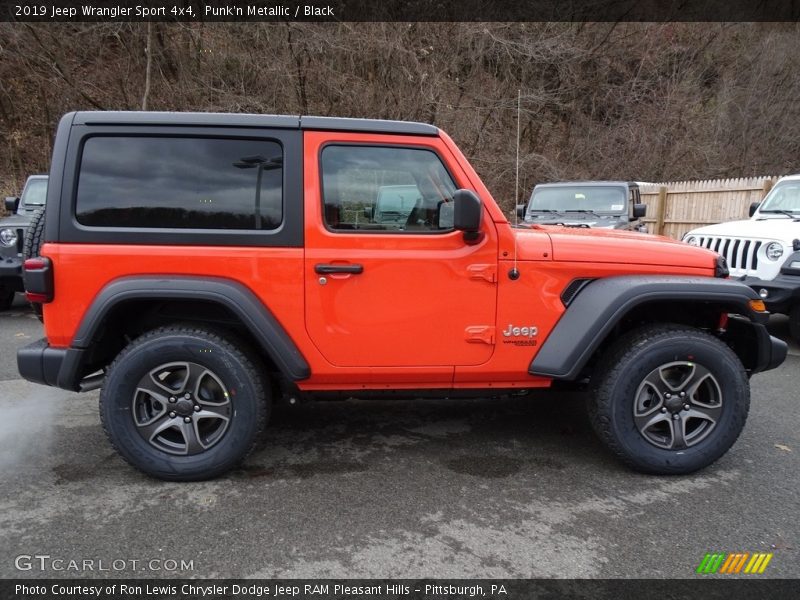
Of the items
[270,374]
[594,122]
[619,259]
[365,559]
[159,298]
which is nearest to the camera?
[365,559]

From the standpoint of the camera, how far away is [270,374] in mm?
3334

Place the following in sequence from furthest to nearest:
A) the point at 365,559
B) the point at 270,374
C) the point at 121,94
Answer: the point at 121,94
the point at 270,374
the point at 365,559

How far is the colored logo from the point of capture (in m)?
2.35

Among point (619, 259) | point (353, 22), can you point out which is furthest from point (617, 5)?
point (619, 259)

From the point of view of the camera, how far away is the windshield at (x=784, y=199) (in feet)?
22.0

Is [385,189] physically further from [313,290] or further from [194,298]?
[194,298]

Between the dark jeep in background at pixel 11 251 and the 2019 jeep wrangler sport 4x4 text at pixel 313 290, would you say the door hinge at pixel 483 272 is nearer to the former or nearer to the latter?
the 2019 jeep wrangler sport 4x4 text at pixel 313 290

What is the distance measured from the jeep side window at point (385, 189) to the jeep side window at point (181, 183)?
12.2 inches

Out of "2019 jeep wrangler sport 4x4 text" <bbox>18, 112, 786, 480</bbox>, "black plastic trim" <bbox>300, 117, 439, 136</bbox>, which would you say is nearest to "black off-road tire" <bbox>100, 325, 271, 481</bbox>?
"2019 jeep wrangler sport 4x4 text" <bbox>18, 112, 786, 480</bbox>

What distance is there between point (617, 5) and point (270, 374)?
19874 mm

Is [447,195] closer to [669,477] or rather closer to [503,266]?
[503,266]

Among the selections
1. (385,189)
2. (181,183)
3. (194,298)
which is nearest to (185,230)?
(181,183)

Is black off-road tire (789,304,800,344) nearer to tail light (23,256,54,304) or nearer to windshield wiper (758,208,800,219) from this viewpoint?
windshield wiper (758,208,800,219)

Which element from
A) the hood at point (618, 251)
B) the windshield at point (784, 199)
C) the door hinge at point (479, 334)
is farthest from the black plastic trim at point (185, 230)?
the windshield at point (784, 199)
